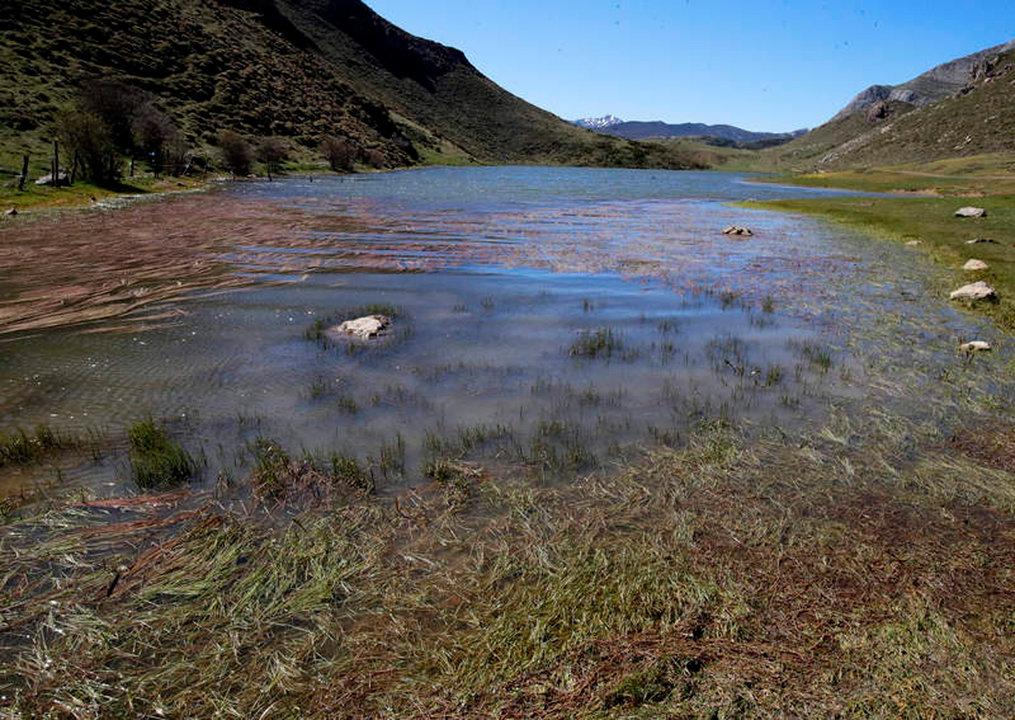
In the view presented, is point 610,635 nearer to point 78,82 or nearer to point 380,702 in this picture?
point 380,702

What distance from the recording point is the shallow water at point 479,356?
8.22m

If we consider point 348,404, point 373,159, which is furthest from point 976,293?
point 373,159

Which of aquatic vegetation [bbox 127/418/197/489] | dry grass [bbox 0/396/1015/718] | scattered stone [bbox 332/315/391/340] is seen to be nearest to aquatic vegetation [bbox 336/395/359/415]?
aquatic vegetation [bbox 127/418/197/489]

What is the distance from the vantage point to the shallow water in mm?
8219

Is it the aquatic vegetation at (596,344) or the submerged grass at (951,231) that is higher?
the submerged grass at (951,231)

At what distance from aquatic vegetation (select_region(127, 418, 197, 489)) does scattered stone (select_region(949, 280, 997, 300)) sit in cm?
1968

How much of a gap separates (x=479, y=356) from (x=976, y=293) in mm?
14727

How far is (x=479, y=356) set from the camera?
11703mm

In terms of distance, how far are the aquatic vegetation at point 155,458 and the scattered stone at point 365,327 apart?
5600 mm

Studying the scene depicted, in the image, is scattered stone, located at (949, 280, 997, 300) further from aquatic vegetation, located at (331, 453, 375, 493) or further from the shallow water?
aquatic vegetation, located at (331, 453, 375, 493)

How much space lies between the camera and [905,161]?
13512 cm

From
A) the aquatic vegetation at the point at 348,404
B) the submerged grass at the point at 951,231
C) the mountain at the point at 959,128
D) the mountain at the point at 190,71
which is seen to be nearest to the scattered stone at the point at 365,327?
the aquatic vegetation at the point at 348,404

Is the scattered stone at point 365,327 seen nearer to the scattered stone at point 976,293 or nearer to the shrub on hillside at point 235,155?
the scattered stone at point 976,293

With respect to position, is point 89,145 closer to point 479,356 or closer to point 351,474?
point 479,356
